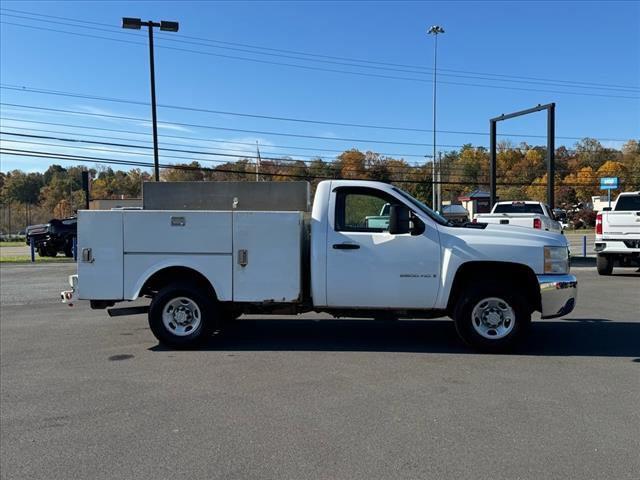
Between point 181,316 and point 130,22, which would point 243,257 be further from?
point 130,22

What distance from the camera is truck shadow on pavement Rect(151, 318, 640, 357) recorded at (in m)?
6.89

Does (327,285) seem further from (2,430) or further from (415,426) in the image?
(2,430)

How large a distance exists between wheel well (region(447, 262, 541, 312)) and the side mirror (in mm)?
873

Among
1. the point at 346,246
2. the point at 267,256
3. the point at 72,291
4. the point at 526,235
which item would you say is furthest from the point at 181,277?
the point at 526,235

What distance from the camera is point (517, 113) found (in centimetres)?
2398

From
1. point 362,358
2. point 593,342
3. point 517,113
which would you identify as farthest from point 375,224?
point 517,113

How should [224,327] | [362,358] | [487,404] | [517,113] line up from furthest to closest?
[517,113] < [224,327] < [362,358] < [487,404]

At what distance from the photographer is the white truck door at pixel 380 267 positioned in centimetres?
666

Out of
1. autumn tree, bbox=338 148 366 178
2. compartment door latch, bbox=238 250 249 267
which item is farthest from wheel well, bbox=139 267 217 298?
autumn tree, bbox=338 148 366 178

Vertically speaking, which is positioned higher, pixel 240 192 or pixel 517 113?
pixel 517 113

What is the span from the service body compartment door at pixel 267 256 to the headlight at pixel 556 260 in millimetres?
3042

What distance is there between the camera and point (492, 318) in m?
6.66

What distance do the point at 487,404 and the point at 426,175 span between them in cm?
6048

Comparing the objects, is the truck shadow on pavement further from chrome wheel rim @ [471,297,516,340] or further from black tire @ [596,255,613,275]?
black tire @ [596,255,613,275]
